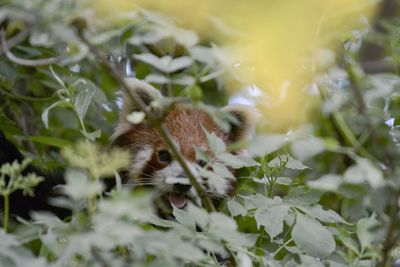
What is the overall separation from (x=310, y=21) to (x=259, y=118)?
243cm

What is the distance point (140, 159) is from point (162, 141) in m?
0.16

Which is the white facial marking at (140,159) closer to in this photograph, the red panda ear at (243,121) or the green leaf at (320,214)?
the red panda ear at (243,121)

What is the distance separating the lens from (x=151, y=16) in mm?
1852

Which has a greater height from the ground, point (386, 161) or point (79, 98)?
point (386, 161)

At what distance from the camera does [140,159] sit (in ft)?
13.5

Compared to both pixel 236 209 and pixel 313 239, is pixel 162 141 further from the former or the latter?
pixel 313 239

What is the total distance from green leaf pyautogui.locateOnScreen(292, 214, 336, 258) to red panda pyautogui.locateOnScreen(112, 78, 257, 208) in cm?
151

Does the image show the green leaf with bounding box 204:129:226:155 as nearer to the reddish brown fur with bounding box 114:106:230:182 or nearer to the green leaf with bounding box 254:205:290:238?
the green leaf with bounding box 254:205:290:238

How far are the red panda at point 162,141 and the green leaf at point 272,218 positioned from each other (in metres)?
1.42

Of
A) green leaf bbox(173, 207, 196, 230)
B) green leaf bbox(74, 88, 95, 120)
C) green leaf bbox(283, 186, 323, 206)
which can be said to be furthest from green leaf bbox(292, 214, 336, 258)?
green leaf bbox(74, 88, 95, 120)

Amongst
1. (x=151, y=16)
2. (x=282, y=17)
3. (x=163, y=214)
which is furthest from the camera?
(x=163, y=214)

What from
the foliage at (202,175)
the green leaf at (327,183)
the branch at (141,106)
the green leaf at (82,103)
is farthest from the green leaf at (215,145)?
the green leaf at (82,103)

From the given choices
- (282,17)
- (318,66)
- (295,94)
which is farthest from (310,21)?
(295,94)

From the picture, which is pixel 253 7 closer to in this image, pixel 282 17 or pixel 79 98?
pixel 282 17
